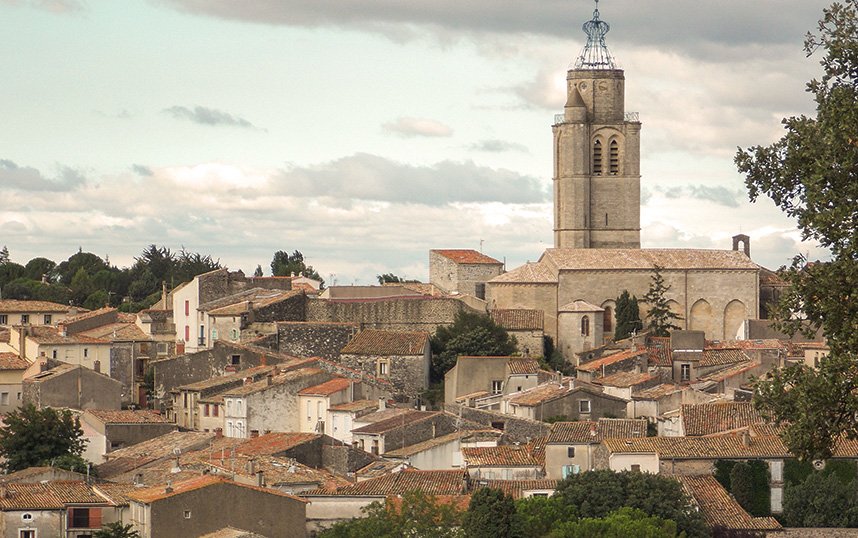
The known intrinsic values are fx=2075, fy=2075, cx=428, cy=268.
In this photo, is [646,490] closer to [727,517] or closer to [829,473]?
[727,517]

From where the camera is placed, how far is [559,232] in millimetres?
93688

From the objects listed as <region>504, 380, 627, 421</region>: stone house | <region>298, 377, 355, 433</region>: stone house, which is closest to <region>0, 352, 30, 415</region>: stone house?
<region>298, 377, 355, 433</region>: stone house

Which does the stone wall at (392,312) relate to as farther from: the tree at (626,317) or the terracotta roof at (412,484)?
the terracotta roof at (412,484)

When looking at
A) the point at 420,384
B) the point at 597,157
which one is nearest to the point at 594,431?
the point at 420,384

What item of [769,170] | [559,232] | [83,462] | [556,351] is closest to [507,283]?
[556,351]

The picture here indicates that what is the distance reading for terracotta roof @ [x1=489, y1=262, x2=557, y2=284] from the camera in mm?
78000

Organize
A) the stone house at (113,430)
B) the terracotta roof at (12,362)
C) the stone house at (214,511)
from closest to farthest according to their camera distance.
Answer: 1. the stone house at (214,511)
2. the stone house at (113,430)
3. the terracotta roof at (12,362)

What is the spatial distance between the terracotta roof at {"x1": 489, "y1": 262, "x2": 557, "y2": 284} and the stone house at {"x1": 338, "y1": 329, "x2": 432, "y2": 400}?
465 inches

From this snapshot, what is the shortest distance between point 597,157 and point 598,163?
0.27 m

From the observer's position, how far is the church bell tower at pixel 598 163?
305ft

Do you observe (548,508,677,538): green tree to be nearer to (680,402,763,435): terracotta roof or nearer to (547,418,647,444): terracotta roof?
(547,418,647,444): terracotta roof

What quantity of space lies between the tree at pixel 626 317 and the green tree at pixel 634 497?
120ft

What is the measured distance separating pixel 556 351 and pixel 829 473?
99.9ft

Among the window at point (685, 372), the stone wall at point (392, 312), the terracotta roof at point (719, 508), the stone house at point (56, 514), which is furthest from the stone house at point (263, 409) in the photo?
the terracotta roof at point (719, 508)
